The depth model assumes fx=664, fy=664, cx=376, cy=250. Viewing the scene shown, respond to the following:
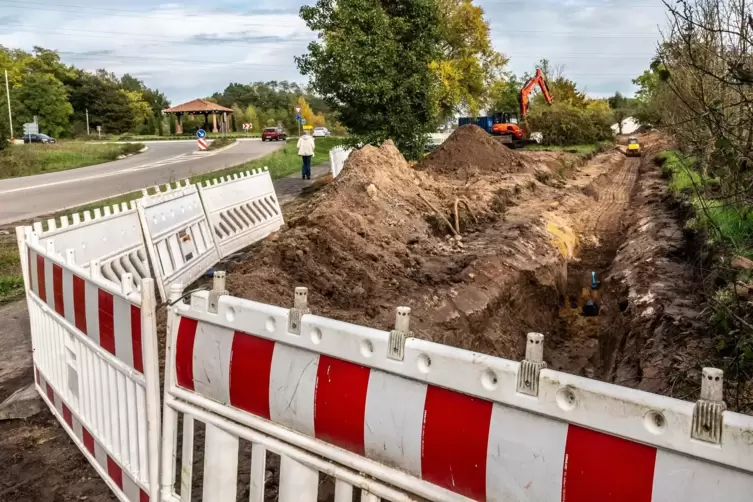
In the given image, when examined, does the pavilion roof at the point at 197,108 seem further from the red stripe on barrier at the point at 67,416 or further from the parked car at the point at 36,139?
the red stripe on barrier at the point at 67,416

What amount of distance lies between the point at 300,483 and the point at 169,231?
603 cm

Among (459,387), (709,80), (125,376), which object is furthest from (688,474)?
(709,80)

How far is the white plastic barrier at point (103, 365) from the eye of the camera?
10.1 feet

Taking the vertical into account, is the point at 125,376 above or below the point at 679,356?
above

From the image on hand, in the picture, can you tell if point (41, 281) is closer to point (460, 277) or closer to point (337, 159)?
point (460, 277)

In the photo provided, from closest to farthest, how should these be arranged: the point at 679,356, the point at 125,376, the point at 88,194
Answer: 1. the point at 125,376
2. the point at 679,356
3. the point at 88,194

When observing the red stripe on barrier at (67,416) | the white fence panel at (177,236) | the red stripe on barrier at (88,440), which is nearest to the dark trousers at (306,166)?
the white fence panel at (177,236)

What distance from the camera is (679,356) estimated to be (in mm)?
5805

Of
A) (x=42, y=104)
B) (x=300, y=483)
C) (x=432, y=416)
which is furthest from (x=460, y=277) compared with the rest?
(x=42, y=104)

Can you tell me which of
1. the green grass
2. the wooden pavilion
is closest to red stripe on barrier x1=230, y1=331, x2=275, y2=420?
the green grass

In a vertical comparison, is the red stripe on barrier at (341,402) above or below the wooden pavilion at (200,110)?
below

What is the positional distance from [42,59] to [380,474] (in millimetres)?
95742

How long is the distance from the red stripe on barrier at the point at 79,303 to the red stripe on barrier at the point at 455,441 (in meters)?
2.41

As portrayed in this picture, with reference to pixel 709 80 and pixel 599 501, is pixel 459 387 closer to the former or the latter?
pixel 599 501
